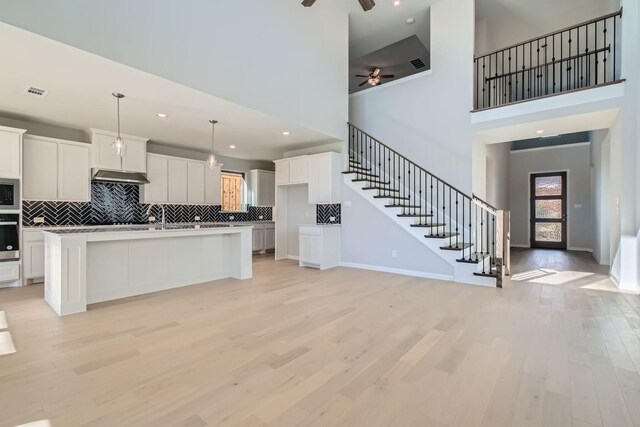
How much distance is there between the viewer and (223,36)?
4191 mm

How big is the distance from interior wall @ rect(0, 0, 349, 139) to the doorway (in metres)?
7.74

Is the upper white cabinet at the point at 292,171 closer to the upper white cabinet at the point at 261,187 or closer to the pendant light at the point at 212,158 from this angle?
the upper white cabinet at the point at 261,187

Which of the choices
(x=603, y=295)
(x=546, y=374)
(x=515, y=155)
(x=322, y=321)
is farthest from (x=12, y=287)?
(x=515, y=155)

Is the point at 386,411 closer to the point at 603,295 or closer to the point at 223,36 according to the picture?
the point at 603,295

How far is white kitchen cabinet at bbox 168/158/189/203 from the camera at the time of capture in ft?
22.7

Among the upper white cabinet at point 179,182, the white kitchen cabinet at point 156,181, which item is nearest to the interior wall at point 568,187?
the upper white cabinet at point 179,182

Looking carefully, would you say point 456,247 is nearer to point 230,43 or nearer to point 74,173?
point 230,43

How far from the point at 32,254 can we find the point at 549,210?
518 inches

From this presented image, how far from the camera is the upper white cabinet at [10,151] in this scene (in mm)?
4680

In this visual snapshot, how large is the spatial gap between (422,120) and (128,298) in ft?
20.3

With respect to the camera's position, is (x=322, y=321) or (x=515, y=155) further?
(x=515, y=155)

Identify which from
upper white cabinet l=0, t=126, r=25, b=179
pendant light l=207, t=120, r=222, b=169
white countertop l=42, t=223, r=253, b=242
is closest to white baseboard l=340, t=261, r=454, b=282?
white countertop l=42, t=223, r=253, b=242

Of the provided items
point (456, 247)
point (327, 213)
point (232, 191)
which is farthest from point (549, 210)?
point (232, 191)

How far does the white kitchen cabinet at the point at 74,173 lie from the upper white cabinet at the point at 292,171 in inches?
149
